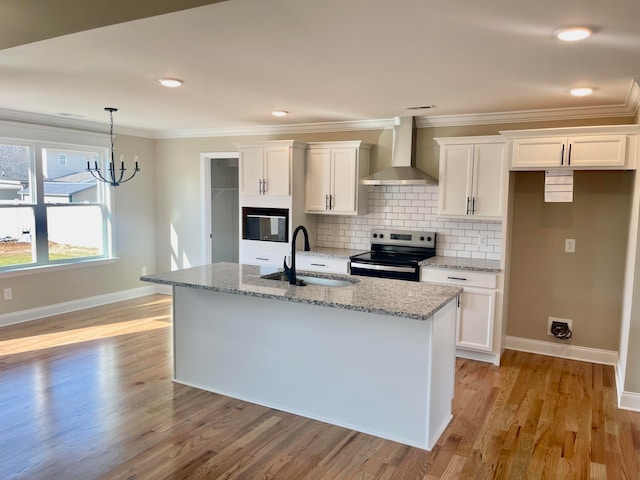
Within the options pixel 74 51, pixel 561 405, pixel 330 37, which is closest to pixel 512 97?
pixel 330 37

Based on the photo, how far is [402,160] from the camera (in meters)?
4.86

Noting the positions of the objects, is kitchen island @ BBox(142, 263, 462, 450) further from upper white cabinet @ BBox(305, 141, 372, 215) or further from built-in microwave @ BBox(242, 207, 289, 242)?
upper white cabinet @ BBox(305, 141, 372, 215)

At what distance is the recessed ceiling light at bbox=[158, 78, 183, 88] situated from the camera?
135 inches

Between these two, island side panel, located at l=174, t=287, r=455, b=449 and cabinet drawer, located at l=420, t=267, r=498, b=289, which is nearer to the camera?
island side panel, located at l=174, t=287, r=455, b=449

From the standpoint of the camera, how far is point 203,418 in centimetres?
315

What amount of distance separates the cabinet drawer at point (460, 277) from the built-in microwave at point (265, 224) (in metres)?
1.65

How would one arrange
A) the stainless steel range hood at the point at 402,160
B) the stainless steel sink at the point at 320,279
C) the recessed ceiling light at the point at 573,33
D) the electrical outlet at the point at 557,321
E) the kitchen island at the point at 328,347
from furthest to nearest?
the stainless steel range hood at the point at 402,160, the electrical outlet at the point at 557,321, the stainless steel sink at the point at 320,279, the kitchen island at the point at 328,347, the recessed ceiling light at the point at 573,33

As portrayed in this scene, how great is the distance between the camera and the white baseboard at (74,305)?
5258 millimetres

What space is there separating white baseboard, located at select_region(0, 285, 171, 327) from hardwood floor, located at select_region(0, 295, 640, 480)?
116 cm

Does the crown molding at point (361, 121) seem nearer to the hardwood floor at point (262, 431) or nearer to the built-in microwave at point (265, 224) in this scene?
the built-in microwave at point (265, 224)

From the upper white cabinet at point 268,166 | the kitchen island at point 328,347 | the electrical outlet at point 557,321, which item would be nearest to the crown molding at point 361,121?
the upper white cabinet at point 268,166

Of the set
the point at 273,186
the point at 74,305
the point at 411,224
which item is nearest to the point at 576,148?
the point at 411,224

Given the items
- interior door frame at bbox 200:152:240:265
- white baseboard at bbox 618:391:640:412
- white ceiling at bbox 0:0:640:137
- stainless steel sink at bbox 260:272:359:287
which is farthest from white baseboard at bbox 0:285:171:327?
white baseboard at bbox 618:391:640:412

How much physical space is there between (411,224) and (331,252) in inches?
36.2
